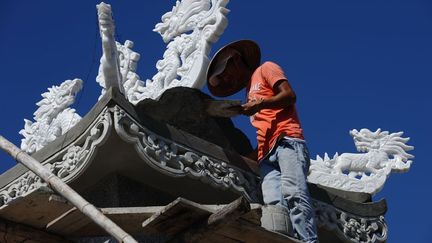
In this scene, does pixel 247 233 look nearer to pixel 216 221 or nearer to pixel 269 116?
pixel 216 221

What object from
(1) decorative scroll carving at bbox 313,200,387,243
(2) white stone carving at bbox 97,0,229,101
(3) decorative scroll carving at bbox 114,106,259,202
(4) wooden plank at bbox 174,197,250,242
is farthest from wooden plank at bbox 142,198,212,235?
(2) white stone carving at bbox 97,0,229,101

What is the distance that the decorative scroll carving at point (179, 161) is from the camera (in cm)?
771

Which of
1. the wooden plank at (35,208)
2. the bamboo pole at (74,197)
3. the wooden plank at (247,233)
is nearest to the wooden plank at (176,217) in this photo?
the wooden plank at (247,233)

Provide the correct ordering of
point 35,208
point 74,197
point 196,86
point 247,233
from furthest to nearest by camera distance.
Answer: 1. point 196,86
2. point 247,233
3. point 35,208
4. point 74,197

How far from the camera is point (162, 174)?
26.1 ft

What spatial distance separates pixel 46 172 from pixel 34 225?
1.90ft

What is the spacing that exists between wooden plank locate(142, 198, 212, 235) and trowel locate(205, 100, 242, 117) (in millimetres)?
1731

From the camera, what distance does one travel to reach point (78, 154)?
7.83 meters

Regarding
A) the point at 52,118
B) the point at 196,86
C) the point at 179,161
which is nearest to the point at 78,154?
the point at 179,161

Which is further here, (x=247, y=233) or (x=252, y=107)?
(x=252, y=107)

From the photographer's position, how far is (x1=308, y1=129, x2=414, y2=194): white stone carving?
993cm

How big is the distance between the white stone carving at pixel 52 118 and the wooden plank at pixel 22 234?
10.4ft

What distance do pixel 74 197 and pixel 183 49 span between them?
12.7 feet

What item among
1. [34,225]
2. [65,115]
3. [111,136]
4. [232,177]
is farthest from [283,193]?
[65,115]
